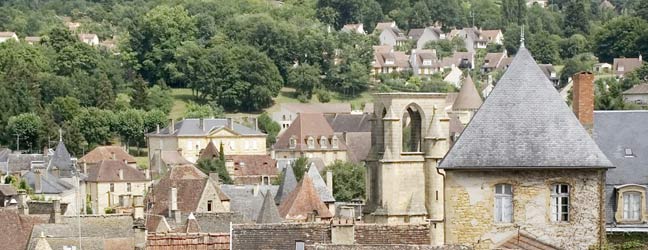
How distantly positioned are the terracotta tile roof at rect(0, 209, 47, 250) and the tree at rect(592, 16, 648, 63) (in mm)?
140056

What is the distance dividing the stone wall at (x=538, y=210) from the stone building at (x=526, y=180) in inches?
0.8

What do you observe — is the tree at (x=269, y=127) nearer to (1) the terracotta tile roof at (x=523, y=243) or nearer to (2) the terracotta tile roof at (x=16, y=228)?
(2) the terracotta tile roof at (x=16, y=228)

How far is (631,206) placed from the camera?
34.1 meters

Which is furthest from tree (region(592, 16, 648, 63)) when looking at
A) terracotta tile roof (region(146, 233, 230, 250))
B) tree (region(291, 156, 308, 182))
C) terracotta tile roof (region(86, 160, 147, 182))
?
terracotta tile roof (region(146, 233, 230, 250))

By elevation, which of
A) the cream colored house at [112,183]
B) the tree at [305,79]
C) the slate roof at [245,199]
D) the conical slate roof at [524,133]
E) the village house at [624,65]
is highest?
the village house at [624,65]

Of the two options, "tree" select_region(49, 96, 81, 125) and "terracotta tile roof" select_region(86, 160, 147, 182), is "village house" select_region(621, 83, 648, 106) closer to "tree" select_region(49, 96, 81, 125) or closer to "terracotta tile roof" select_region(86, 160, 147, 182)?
"terracotta tile roof" select_region(86, 160, 147, 182)

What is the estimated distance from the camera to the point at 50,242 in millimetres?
36031

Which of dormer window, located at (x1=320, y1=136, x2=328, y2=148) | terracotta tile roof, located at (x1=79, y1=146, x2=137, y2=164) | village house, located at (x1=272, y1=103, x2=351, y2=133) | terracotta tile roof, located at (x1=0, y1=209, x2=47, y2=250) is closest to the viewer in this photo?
terracotta tile roof, located at (x1=0, y1=209, x2=47, y2=250)

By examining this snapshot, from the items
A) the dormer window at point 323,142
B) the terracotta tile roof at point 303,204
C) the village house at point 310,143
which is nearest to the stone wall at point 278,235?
the terracotta tile roof at point 303,204

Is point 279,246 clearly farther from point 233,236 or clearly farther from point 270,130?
point 270,130

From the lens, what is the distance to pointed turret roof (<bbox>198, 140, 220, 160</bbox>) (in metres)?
110

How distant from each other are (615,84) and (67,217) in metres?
97.6

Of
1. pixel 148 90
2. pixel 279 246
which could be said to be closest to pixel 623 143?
pixel 279 246

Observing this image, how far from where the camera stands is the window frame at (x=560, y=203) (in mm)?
32594
